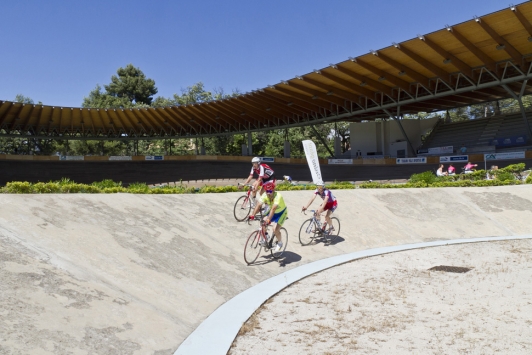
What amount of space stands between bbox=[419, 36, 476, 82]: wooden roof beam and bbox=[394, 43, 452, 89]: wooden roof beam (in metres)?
1.43

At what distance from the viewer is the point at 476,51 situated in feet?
95.1

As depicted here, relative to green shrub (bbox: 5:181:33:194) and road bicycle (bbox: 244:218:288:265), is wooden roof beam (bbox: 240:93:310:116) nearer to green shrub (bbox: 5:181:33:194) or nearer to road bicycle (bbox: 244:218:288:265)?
green shrub (bbox: 5:181:33:194)

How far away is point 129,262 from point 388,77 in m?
31.0

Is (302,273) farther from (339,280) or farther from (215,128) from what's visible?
(215,128)

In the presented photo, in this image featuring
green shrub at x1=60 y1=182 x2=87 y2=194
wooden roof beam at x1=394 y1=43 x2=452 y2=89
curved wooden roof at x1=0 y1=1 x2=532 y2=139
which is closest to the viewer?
green shrub at x1=60 y1=182 x2=87 y2=194

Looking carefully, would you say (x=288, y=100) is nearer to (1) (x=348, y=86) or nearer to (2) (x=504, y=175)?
(1) (x=348, y=86)

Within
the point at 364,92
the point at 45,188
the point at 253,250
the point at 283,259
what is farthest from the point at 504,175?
the point at 45,188

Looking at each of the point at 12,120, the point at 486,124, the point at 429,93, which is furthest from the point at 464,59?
the point at 12,120

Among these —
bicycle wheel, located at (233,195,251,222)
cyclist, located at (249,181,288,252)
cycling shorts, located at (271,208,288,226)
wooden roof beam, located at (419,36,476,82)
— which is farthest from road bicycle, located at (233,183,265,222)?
wooden roof beam, located at (419,36,476,82)

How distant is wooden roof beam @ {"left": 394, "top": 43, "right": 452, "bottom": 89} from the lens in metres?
29.5

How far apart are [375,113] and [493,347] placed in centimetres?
4474

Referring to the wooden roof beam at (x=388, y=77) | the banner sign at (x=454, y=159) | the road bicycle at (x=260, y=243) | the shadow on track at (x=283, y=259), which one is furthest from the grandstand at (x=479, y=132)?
the road bicycle at (x=260, y=243)

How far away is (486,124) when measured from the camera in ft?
140

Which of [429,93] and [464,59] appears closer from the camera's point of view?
[464,59]
